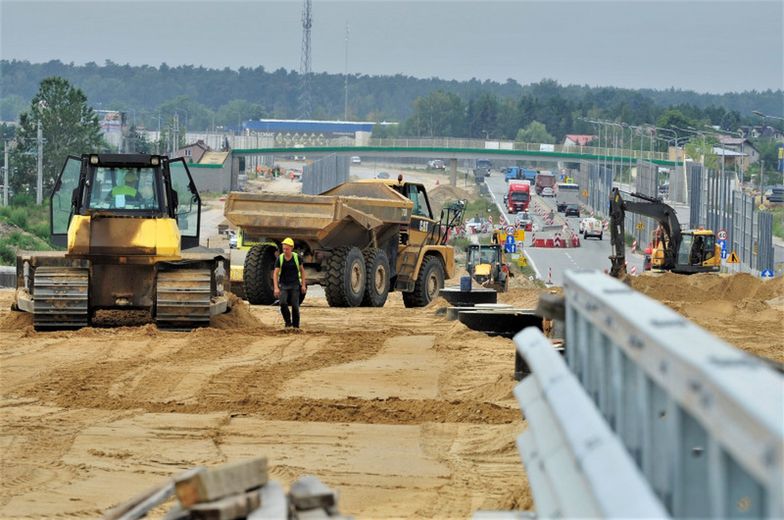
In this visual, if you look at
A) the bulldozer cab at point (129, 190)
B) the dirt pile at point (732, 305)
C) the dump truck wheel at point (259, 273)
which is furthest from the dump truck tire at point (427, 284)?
the bulldozer cab at point (129, 190)

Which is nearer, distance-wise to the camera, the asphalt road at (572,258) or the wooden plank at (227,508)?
the wooden plank at (227,508)

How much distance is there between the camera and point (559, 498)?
4.75 metres

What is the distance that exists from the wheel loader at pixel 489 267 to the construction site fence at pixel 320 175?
122ft

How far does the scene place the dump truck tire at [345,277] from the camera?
1106 inches

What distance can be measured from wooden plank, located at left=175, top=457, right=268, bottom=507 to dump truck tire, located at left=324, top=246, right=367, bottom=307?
2205cm

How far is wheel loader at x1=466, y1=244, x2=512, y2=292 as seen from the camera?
152ft

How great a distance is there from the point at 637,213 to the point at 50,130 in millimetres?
73420

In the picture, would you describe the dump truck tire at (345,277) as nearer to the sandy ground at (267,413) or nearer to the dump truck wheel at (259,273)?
the dump truck wheel at (259,273)

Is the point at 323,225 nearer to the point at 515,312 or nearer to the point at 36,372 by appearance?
the point at 515,312

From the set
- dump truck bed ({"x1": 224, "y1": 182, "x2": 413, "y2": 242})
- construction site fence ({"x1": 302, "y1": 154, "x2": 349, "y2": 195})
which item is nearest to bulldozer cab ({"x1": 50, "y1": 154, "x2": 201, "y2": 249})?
dump truck bed ({"x1": 224, "y1": 182, "x2": 413, "y2": 242})

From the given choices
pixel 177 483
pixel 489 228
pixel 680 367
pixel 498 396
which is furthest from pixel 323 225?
pixel 489 228

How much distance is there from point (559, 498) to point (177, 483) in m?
1.76

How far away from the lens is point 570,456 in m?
4.95

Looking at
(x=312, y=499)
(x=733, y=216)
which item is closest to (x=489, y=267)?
(x=733, y=216)
